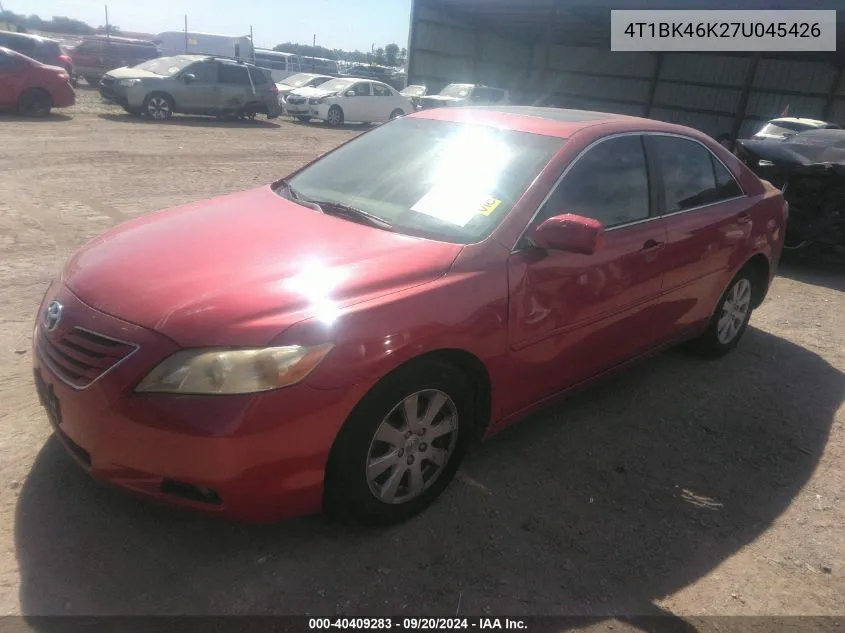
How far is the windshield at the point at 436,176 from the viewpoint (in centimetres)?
296

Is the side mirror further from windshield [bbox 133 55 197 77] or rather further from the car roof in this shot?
windshield [bbox 133 55 197 77]

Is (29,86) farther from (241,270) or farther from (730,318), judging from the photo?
(730,318)

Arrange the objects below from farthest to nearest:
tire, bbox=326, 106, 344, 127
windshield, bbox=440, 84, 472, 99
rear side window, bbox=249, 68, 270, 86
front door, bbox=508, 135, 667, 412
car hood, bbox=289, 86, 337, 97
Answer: windshield, bbox=440, 84, 472, 99
car hood, bbox=289, 86, 337, 97
tire, bbox=326, 106, 344, 127
rear side window, bbox=249, 68, 270, 86
front door, bbox=508, 135, 667, 412

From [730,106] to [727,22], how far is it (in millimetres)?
3987

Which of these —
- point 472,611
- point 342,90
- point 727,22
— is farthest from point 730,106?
point 472,611

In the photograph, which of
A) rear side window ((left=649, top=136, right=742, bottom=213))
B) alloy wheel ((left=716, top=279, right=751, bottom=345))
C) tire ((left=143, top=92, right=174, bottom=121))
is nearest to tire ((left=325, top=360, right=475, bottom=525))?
rear side window ((left=649, top=136, right=742, bottom=213))

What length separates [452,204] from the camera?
3.03 m

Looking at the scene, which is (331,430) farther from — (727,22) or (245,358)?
(727,22)

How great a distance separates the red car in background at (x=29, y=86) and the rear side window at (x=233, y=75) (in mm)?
3981

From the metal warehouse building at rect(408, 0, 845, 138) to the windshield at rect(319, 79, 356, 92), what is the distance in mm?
6787

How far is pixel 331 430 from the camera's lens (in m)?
2.31

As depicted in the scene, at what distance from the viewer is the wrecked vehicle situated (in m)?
6.88

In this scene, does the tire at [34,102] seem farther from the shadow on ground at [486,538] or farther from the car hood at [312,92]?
the shadow on ground at [486,538]

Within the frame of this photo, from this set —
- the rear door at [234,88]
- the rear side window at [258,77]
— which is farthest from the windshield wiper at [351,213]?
the rear side window at [258,77]
